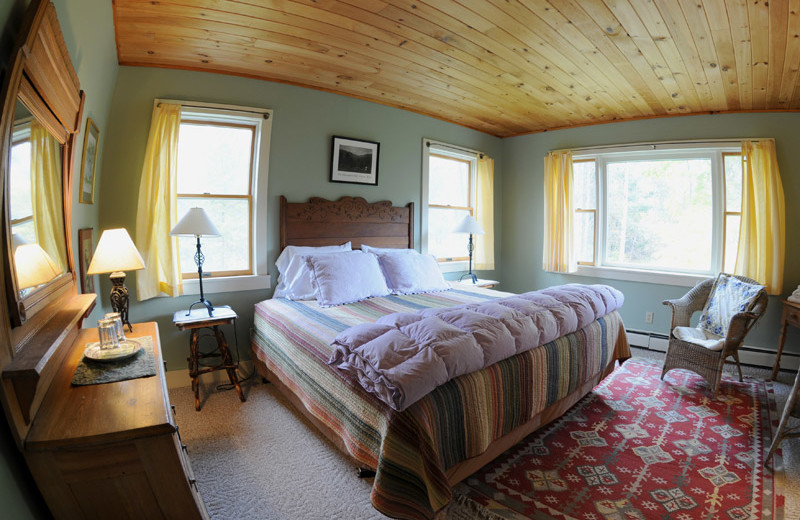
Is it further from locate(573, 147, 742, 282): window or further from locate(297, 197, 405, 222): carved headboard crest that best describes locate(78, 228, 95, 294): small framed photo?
locate(573, 147, 742, 282): window

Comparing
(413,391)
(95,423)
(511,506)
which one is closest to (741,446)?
(511,506)

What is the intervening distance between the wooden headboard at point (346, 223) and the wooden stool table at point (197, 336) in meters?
0.84

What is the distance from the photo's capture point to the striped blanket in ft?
5.09

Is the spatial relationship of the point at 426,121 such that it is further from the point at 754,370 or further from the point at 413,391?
the point at 754,370

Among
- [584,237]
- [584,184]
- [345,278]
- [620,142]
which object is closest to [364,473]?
[345,278]

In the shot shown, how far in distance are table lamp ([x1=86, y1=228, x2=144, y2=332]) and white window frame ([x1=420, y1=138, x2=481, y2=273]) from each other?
2868mm

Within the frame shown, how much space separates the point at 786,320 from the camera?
3.37 metres

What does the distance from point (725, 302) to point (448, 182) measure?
2920 millimetres

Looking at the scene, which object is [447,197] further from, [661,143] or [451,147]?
[661,143]

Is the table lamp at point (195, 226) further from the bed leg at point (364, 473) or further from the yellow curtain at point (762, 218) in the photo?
the yellow curtain at point (762, 218)

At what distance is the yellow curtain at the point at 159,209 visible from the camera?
2.84 meters

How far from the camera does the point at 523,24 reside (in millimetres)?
2307

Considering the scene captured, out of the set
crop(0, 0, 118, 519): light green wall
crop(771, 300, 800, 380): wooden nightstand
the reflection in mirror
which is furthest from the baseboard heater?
the reflection in mirror

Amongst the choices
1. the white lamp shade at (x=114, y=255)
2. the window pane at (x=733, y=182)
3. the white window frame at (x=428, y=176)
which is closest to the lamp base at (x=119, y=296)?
the white lamp shade at (x=114, y=255)
